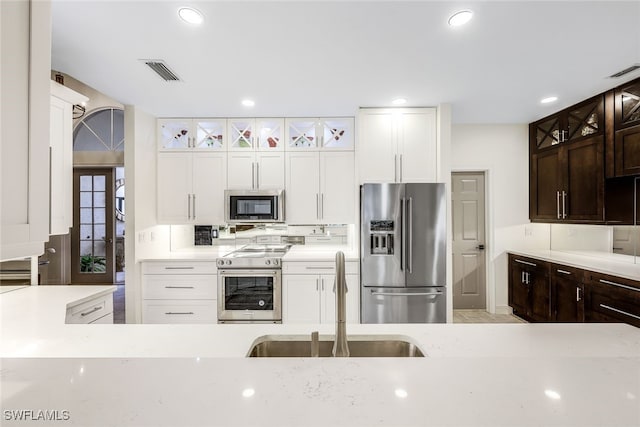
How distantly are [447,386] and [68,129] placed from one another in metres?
2.37

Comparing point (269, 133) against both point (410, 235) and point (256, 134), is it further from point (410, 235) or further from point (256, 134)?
point (410, 235)

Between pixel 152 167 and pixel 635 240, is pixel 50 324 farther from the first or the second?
pixel 635 240

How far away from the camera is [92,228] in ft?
17.8

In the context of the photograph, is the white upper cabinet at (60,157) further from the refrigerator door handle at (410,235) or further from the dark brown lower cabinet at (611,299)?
the dark brown lower cabinet at (611,299)

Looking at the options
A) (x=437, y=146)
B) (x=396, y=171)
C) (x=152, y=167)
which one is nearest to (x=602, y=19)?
(x=437, y=146)

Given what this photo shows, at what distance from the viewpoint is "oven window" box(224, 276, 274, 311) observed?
3271 millimetres

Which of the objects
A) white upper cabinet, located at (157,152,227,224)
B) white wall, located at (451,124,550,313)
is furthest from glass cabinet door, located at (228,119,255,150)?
white wall, located at (451,124,550,313)

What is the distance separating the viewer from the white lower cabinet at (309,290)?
323cm

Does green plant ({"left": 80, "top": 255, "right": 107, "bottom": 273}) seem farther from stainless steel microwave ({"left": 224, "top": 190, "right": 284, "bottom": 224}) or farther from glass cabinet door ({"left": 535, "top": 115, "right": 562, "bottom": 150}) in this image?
glass cabinet door ({"left": 535, "top": 115, "right": 562, "bottom": 150})

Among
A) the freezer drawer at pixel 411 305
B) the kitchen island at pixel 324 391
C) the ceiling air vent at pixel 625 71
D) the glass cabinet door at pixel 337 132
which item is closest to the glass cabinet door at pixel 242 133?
the glass cabinet door at pixel 337 132

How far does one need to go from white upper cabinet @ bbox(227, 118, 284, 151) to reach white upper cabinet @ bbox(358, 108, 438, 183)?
1.00 metres

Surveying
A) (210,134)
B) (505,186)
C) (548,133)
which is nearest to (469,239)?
(505,186)

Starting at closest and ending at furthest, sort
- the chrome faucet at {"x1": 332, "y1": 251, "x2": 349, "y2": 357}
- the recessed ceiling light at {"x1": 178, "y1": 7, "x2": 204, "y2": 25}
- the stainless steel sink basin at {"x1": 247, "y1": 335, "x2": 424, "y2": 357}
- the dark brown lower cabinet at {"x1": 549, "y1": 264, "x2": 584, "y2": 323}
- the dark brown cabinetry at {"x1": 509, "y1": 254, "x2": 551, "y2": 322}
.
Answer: the chrome faucet at {"x1": 332, "y1": 251, "x2": 349, "y2": 357} → the stainless steel sink basin at {"x1": 247, "y1": 335, "x2": 424, "y2": 357} → the recessed ceiling light at {"x1": 178, "y1": 7, "x2": 204, "y2": 25} → the dark brown lower cabinet at {"x1": 549, "y1": 264, "x2": 584, "y2": 323} → the dark brown cabinetry at {"x1": 509, "y1": 254, "x2": 551, "y2": 322}

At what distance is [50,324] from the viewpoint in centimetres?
147
